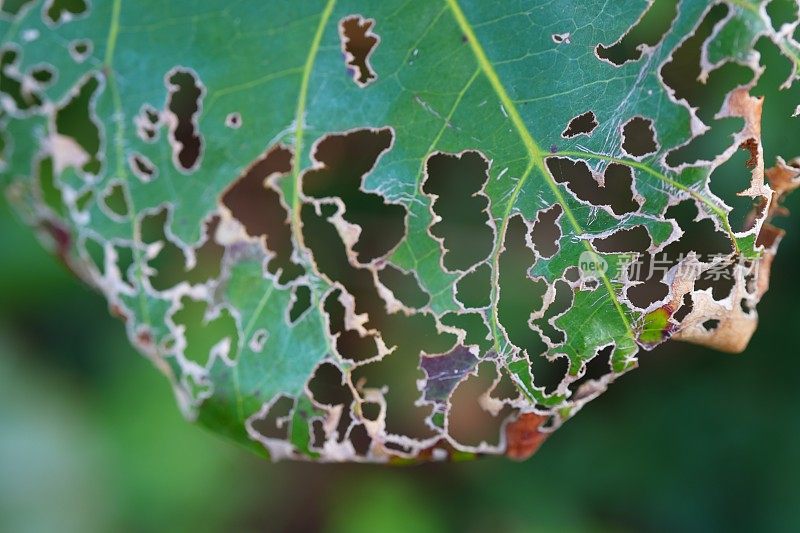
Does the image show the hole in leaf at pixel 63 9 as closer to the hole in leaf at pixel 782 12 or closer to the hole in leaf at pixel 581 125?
the hole in leaf at pixel 581 125

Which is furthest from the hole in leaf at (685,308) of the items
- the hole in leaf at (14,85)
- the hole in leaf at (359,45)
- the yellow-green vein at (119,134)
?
the hole in leaf at (14,85)

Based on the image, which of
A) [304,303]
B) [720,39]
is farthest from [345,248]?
[720,39]

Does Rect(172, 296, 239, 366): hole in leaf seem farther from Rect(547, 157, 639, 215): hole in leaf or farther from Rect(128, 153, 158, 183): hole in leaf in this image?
Rect(547, 157, 639, 215): hole in leaf

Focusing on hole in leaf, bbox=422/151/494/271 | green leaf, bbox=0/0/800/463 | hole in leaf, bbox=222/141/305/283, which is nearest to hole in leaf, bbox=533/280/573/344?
green leaf, bbox=0/0/800/463

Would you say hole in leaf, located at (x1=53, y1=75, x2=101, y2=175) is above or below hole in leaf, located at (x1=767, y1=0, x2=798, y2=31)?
below

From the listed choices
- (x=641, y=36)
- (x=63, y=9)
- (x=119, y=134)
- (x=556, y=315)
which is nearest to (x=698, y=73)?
(x=641, y=36)

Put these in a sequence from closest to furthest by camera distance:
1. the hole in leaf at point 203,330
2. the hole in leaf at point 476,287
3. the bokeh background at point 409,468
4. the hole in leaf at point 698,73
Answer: the hole in leaf at point 698,73 < the hole in leaf at point 476,287 < the hole in leaf at point 203,330 < the bokeh background at point 409,468

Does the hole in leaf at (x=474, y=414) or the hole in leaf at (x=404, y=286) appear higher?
the hole in leaf at (x=404, y=286)

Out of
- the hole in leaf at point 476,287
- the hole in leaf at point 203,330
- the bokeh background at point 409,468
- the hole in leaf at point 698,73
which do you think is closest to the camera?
the hole in leaf at point 698,73

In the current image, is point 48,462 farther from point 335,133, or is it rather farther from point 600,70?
point 600,70
